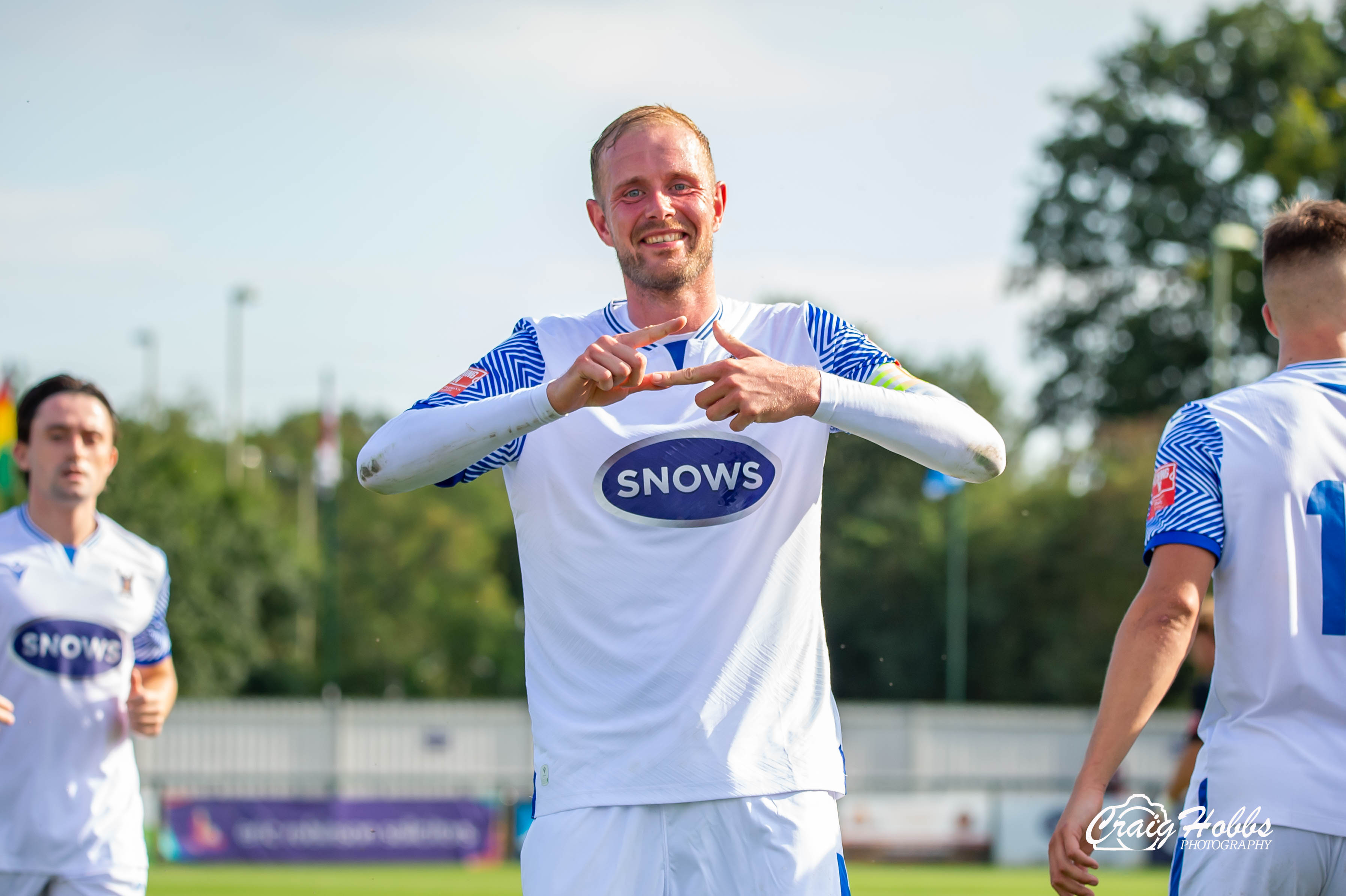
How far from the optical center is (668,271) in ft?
13.2

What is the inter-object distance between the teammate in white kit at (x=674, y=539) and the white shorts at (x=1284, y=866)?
924mm

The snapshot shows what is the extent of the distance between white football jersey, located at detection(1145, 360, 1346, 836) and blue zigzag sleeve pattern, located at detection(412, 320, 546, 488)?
5.42ft

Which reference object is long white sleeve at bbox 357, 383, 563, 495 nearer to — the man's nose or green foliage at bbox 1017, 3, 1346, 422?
the man's nose

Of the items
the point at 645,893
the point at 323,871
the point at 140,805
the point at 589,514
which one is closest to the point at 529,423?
the point at 589,514

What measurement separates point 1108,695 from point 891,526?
42258mm

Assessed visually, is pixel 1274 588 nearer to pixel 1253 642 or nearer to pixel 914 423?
pixel 1253 642

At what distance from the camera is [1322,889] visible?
3459 millimetres

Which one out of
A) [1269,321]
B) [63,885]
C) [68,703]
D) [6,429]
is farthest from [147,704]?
[6,429]

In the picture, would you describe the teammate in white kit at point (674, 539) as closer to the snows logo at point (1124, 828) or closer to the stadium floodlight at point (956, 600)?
the snows logo at point (1124, 828)

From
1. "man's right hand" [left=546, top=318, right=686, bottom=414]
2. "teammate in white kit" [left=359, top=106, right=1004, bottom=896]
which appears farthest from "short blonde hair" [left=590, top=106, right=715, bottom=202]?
"man's right hand" [left=546, top=318, right=686, bottom=414]

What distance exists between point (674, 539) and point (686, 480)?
0.16m

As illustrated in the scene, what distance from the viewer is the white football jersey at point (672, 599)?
3.73 m

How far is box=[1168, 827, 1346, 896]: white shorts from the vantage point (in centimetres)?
342

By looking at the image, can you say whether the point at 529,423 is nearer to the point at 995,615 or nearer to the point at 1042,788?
the point at 1042,788
